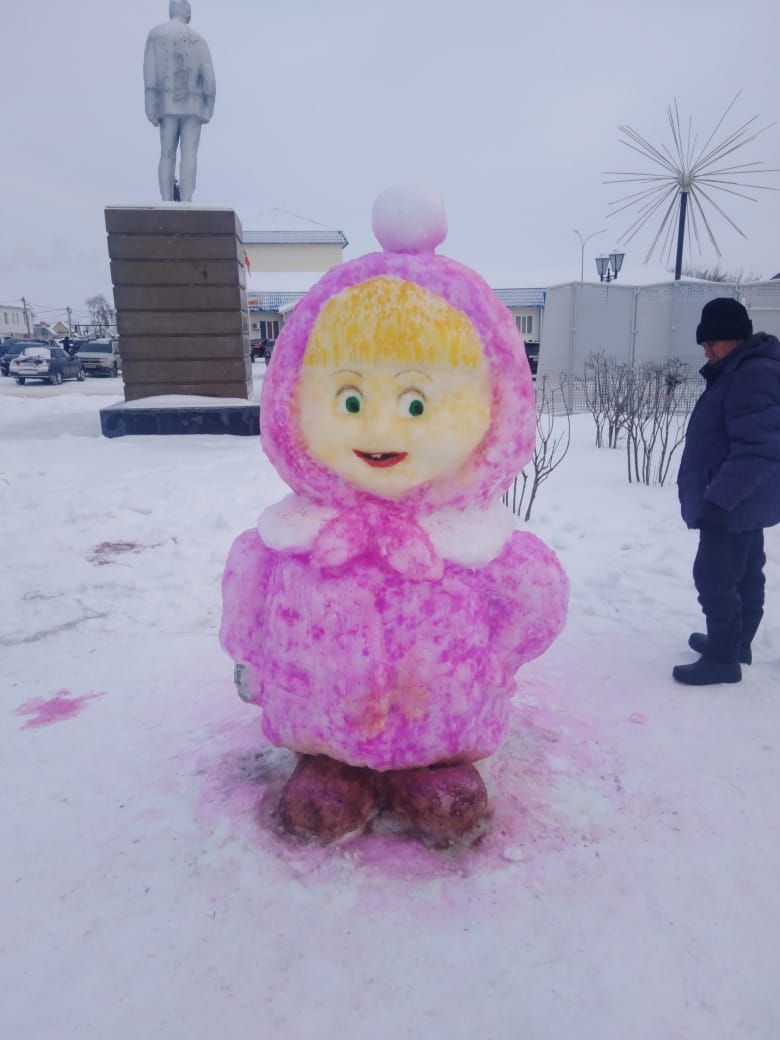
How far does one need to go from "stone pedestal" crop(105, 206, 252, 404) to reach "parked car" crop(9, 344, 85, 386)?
13127 mm

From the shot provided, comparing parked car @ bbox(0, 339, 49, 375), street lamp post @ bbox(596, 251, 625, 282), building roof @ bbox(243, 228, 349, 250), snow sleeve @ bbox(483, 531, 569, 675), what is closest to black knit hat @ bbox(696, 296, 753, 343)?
snow sleeve @ bbox(483, 531, 569, 675)

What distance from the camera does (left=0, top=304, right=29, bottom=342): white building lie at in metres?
62.2

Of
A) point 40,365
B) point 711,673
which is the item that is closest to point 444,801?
point 711,673

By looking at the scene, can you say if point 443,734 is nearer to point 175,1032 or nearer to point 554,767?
point 554,767

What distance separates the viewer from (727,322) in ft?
8.70

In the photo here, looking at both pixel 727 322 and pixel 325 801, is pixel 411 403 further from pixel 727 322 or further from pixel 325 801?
pixel 727 322

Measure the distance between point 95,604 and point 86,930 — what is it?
83.0 inches

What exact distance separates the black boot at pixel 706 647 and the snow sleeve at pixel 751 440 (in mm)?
658

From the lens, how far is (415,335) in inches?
63.4

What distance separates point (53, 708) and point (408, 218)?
6.75 feet

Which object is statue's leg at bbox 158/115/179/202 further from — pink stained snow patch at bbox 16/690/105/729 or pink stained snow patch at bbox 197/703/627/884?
pink stained snow patch at bbox 197/703/627/884

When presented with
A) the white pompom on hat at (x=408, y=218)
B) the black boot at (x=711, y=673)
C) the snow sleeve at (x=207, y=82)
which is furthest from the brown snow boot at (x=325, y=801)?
the snow sleeve at (x=207, y=82)

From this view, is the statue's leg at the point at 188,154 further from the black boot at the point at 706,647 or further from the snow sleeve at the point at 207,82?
the black boot at the point at 706,647

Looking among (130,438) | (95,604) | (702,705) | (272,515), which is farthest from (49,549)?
(130,438)
